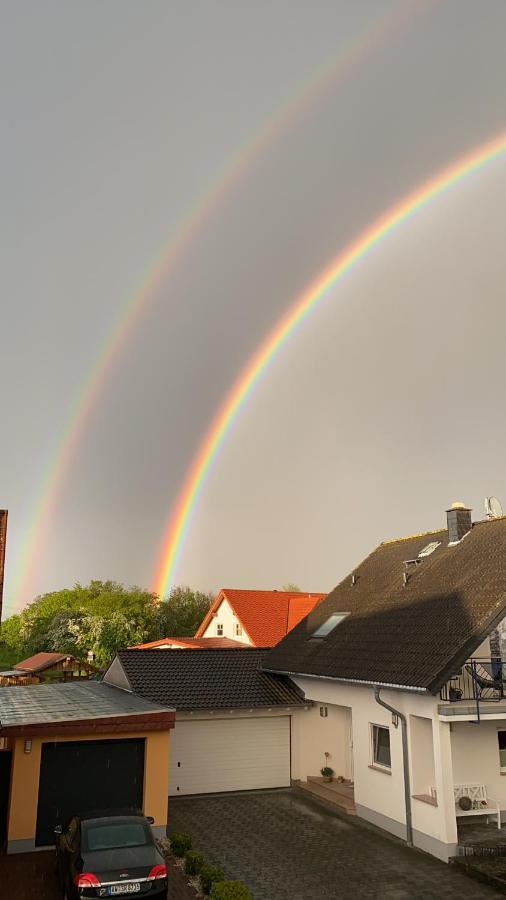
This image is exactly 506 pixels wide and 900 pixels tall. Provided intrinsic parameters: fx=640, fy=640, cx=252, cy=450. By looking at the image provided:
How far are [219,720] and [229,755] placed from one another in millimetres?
1086

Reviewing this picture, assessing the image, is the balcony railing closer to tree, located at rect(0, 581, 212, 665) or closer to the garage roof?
the garage roof

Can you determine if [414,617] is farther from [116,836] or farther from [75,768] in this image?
[116,836]

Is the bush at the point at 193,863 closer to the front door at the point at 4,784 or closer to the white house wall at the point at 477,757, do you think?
the front door at the point at 4,784

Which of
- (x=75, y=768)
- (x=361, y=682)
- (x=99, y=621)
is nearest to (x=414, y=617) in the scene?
(x=361, y=682)

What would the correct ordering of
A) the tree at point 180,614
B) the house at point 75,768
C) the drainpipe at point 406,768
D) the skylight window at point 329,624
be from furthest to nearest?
the tree at point 180,614 → the skylight window at point 329,624 → the drainpipe at point 406,768 → the house at point 75,768

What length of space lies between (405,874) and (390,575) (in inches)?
433

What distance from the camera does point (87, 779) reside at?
14664mm

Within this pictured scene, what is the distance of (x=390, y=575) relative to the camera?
22.5 metres

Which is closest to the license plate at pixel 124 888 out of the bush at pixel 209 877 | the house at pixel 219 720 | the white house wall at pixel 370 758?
the bush at pixel 209 877

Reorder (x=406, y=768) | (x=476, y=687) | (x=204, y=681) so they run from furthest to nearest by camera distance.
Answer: (x=204, y=681)
(x=406, y=768)
(x=476, y=687)

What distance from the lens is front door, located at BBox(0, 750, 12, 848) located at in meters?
14.6

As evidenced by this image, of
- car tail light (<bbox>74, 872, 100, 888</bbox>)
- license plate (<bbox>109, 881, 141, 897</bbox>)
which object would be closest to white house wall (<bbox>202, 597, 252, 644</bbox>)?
license plate (<bbox>109, 881, 141, 897</bbox>)

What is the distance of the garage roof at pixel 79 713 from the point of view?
46.3 ft

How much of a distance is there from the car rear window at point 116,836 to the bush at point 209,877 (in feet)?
5.93
